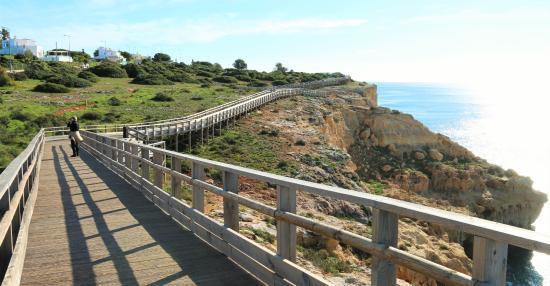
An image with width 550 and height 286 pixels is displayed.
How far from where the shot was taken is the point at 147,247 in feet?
22.8

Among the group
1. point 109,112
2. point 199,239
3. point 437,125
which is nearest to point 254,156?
point 109,112

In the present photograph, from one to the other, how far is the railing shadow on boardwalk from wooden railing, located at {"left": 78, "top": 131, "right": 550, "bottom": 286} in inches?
7.2

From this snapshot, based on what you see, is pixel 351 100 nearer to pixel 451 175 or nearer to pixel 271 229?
pixel 451 175

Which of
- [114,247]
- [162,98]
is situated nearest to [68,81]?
[162,98]

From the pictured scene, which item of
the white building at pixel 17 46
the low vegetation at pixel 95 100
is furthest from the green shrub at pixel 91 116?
the white building at pixel 17 46

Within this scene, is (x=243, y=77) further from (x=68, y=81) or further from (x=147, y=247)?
(x=147, y=247)

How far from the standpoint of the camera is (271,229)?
47.1 feet

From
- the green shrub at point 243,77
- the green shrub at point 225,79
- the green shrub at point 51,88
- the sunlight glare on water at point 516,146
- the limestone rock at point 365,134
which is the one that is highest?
the green shrub at point 243,77

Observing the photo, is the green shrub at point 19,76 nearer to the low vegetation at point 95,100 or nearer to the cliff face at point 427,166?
the low vegetation at point 95,100

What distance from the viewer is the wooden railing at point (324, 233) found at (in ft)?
9.84

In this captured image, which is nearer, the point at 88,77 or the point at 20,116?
the point at 20,116

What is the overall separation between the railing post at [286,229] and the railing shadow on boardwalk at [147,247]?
0.61 metres

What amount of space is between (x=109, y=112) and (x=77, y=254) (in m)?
41.2

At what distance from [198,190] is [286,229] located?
2.87 m
